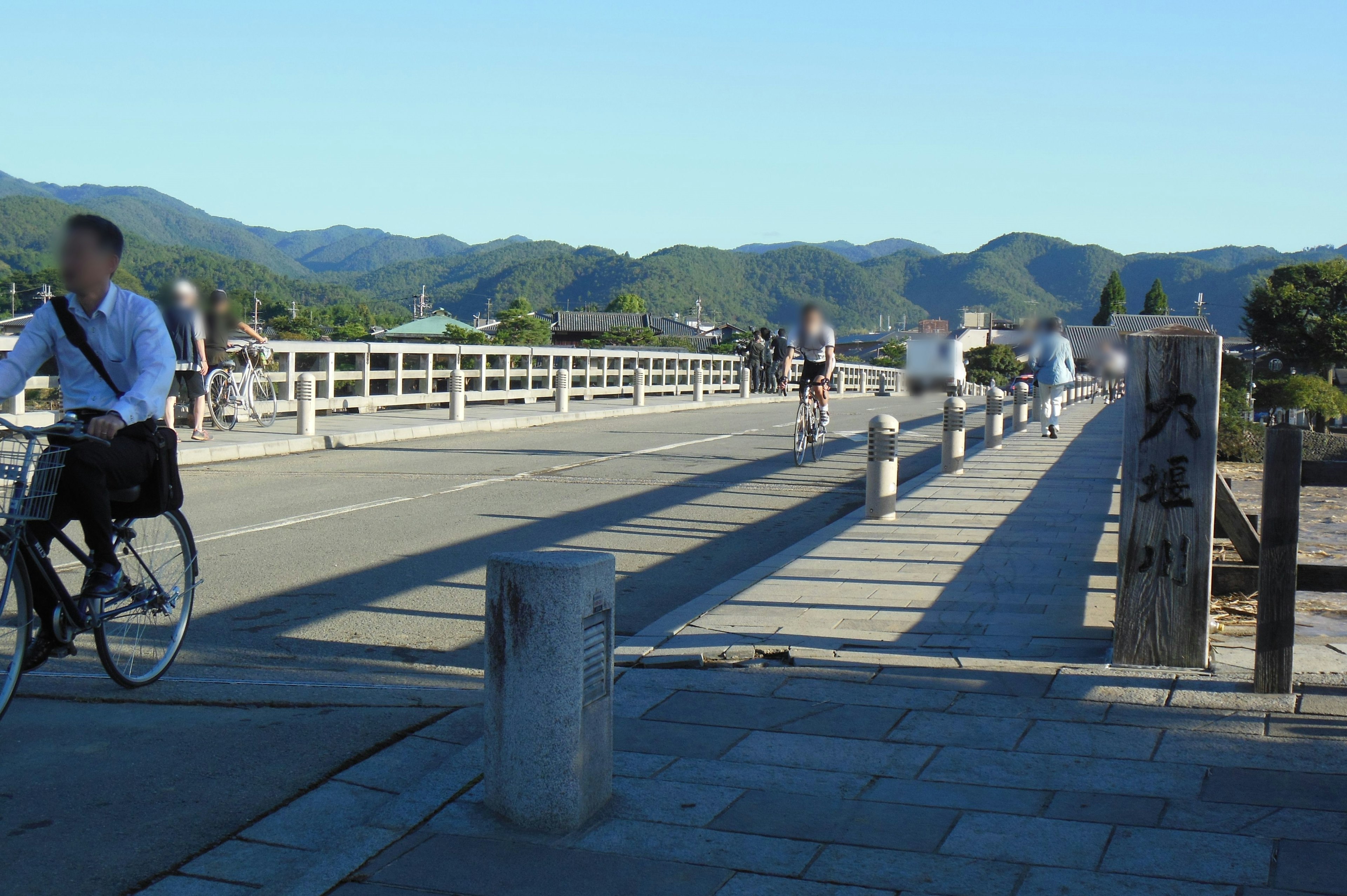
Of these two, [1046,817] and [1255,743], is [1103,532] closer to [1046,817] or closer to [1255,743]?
[1255,743]

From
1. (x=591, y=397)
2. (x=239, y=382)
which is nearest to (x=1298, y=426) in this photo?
(x=239, y=382)

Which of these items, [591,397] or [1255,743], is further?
[591,397]

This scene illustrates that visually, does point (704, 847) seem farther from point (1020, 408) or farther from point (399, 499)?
point (1020, 408)

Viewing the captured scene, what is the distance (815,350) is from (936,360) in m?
9.04

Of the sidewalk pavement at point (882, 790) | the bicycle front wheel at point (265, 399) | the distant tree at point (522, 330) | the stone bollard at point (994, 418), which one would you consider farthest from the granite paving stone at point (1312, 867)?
the distant tree at point (522, 330)

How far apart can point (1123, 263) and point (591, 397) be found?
181 meters

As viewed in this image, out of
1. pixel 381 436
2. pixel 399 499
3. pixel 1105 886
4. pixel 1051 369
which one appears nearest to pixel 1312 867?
pixel 1105 886

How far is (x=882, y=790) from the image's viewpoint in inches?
146

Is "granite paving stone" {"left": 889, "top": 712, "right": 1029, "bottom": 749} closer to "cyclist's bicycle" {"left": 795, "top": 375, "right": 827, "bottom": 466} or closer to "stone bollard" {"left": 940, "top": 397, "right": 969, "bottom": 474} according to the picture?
"stone bollard" {"left": 940, "top": 397, "right": 969, "bottom": 474}

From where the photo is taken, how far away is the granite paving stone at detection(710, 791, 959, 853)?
3.32 m

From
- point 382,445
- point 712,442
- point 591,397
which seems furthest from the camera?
point 591,397

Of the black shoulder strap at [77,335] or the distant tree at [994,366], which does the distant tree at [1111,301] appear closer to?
A: the distant tree at [994,366]

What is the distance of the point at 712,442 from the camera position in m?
18.5

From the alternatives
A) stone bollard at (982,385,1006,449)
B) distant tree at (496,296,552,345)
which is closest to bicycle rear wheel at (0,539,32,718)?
stone bollard at (982,385,1006,449)
